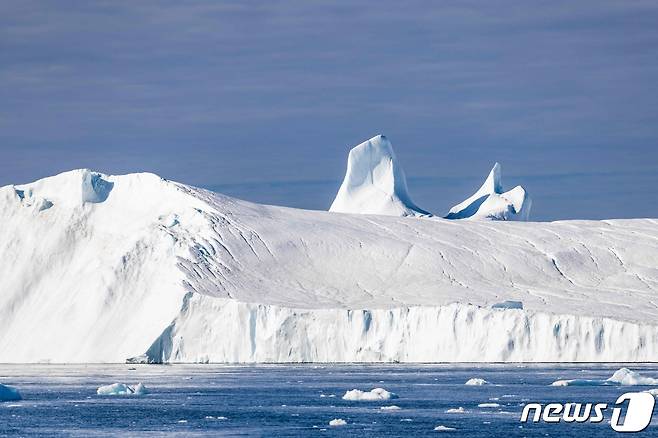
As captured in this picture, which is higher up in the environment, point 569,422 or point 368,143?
point 368,143

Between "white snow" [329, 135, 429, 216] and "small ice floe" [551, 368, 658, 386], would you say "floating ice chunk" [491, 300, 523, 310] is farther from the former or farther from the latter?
"white snow" [329, 135, 429, 216]

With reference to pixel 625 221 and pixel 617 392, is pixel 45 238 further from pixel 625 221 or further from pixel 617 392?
pixel 617 392

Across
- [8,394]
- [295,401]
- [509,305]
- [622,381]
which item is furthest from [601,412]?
[509,305]

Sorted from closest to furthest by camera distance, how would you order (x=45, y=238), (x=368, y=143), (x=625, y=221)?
(x=45, y=238) → (x=625, y=221) → (x=368, y=143)

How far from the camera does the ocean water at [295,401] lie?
41.4 metres

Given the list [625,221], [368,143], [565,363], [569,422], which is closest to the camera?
[569,422]

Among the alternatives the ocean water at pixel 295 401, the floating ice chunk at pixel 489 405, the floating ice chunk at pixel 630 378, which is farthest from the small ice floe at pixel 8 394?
the floating ice chunk at pixel 630 378

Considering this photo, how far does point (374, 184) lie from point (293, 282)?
96.1 ft

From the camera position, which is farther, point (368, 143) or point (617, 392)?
point (368, 143)

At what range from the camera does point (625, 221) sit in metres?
93.8

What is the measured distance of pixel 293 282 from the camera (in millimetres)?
81188

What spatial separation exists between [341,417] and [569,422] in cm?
668

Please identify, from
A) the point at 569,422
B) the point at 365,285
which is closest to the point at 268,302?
the point at 365,285

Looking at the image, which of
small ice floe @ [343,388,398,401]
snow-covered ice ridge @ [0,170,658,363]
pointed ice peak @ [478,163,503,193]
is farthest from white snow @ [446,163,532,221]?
small ice floe @ [343,388,398,401]
